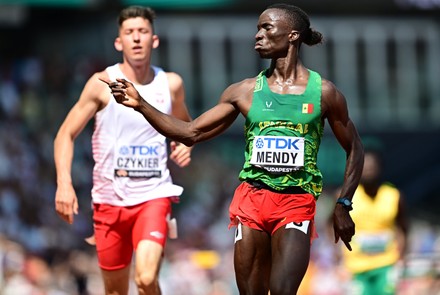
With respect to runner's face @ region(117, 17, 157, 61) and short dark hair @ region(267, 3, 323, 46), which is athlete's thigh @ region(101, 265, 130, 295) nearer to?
runner's face @ region(117, 17, 157, 61)

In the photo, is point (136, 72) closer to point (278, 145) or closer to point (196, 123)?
point (196, 123)

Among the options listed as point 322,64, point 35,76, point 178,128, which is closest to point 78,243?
point 35,76

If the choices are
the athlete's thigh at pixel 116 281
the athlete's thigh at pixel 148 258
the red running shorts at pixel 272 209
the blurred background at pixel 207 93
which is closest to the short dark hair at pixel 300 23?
the red running shorts at pixel 272 209

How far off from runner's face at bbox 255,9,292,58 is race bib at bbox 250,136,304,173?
635mm

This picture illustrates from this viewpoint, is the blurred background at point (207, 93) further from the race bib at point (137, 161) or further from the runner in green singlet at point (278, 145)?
the runner in green singlet at point (278, 145)

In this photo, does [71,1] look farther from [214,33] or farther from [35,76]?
[214,33]

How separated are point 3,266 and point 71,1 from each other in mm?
8116

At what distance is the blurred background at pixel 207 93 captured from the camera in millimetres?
21703

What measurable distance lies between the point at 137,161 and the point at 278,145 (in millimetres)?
2056

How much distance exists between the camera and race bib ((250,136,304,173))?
354 inches

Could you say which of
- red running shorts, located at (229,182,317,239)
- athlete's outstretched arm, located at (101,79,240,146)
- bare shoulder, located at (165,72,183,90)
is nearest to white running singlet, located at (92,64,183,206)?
bare shoulder, located at (165,72,183,90)

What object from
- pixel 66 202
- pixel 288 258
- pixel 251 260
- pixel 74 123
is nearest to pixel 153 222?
pixel 66 202

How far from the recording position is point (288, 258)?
8859 mm

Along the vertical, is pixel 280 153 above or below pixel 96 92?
below
